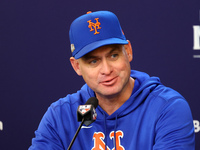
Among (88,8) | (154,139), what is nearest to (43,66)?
(88,8)

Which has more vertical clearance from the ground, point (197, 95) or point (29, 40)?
point (29, 40)

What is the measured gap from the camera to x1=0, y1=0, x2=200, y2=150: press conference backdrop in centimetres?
246

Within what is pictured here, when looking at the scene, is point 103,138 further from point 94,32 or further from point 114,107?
point 94,32

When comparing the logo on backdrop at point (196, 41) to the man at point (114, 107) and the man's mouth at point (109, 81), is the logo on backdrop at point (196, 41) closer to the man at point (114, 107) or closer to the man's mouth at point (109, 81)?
the man at point (114, 107)

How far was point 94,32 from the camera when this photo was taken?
1630mm

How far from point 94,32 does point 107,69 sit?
0.59 ft

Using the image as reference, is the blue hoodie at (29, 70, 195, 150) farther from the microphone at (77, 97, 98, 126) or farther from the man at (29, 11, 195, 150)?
the microphone at (77, 97, 98, 126)

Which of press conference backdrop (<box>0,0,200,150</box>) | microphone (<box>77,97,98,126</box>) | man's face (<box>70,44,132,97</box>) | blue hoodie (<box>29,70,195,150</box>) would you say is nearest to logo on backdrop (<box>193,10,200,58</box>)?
press conference backdrop (<box>0,0,200,150</box>)

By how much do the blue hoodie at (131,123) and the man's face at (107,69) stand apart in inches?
5.5

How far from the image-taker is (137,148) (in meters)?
1.63

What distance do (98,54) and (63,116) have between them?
14.9 inches

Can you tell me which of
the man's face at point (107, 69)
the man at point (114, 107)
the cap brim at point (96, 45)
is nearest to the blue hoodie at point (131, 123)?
the man at point (114, 107)

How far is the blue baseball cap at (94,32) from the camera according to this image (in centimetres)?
162

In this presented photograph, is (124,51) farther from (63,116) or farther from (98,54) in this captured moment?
(63,116)
